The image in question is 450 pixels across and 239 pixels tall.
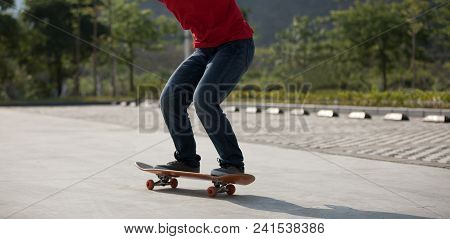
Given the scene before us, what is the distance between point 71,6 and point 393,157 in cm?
5157

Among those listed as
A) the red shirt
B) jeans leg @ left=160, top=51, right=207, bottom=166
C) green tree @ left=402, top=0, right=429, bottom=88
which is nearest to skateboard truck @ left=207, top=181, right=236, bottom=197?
jeans leg @ left=160, top=51, right=207, bottom=166

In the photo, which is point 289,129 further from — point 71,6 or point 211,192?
point 71,6

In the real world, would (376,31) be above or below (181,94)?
above

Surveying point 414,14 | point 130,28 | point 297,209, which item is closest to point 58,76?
point 130,28

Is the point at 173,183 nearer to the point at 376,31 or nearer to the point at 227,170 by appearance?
the point at 227,170

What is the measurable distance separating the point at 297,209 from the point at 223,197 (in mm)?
822

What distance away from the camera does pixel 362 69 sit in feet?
194

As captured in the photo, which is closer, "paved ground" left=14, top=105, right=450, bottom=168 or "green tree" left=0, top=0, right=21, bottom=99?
"paved ground" left=14, top=105, right=450, bottom=168

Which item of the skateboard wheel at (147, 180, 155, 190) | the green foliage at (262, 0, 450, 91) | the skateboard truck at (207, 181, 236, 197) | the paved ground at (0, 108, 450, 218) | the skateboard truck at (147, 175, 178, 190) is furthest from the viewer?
the green foliage at (262, 0, 450, 91)

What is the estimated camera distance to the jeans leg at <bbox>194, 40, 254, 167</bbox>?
232 inches

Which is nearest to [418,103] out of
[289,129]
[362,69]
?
[289,129]

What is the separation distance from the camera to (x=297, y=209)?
17.8 ft

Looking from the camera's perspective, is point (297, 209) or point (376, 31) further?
point (376, 31)

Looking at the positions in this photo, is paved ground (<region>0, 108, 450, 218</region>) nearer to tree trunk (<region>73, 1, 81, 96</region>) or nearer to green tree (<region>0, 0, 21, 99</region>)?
green tree (<region>0, 0, 21, 99</region>)
